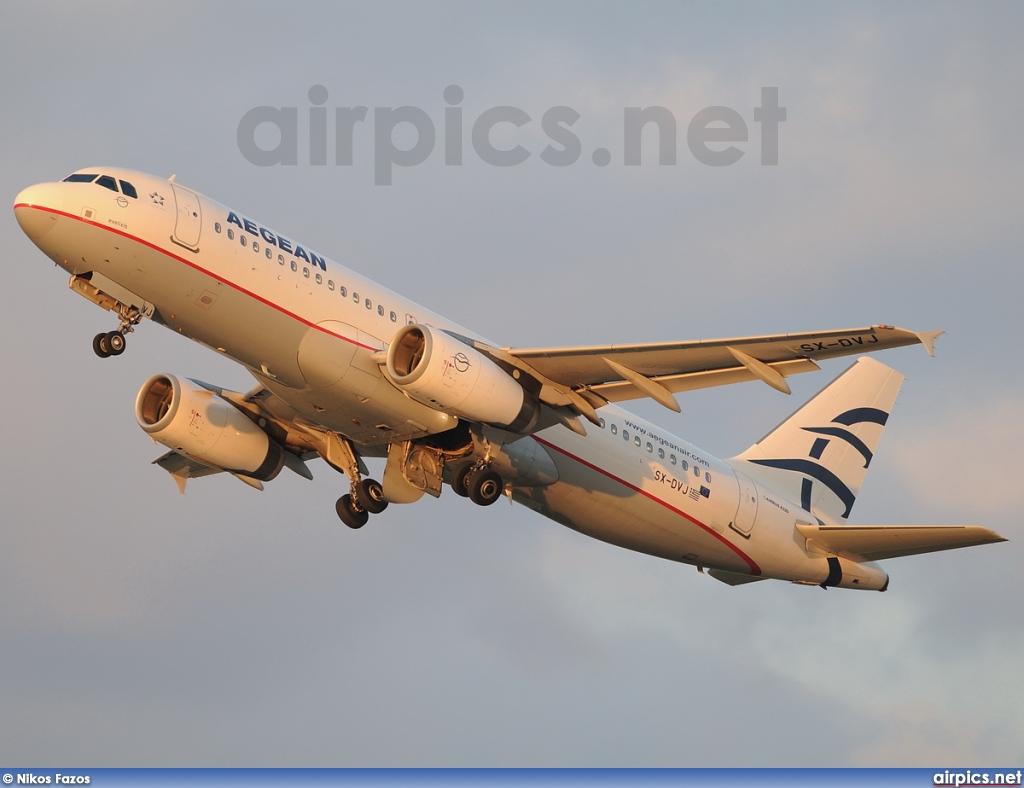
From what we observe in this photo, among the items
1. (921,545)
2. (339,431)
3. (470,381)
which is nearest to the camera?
(470,381)

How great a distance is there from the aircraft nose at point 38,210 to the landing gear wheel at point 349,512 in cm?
1202

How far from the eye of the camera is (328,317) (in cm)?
3344

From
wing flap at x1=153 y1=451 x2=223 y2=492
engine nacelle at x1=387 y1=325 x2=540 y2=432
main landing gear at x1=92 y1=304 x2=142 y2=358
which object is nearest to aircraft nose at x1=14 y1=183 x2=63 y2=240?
main landing gear at x1=92 y1=304 x2=142 y2=358

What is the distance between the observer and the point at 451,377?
33.0 m

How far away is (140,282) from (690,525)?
16.3m

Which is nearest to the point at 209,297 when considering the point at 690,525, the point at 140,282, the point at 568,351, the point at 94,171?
the point at 140,282

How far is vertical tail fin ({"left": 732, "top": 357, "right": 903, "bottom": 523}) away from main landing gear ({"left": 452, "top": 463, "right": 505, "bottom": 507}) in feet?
33.4

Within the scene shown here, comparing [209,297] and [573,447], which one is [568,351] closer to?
[573,447]

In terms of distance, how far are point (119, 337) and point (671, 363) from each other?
41.3ft

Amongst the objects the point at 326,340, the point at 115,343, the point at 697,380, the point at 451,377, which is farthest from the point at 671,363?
the point at 115,343

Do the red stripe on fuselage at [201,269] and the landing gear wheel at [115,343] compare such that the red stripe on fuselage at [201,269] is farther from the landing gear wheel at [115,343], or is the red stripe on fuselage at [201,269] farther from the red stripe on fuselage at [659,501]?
the red stripe on fuselage at [659,501]

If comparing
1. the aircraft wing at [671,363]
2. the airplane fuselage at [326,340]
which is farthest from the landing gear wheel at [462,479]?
the aircraft wing at [671,363]

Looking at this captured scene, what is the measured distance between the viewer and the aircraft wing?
1241 inches

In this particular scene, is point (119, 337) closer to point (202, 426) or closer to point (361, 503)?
point (202, 426)
